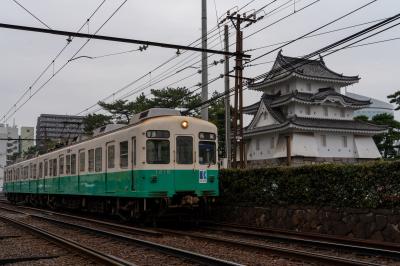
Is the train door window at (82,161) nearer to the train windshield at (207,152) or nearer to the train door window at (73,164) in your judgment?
the train door window at (73,164)

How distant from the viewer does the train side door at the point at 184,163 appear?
14617mm

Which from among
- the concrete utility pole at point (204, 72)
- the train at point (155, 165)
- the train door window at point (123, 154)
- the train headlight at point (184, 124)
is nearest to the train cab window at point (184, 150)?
the train at point (155, 165)

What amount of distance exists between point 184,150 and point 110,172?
2.79 meters

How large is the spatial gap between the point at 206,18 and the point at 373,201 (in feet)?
37.5

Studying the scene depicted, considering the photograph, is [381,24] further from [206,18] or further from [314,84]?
[314,84]

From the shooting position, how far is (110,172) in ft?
53.3

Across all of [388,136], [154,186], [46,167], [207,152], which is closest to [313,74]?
[388,136]

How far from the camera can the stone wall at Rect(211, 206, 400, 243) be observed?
11625 millimetres

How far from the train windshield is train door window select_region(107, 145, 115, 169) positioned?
2898 millimetres

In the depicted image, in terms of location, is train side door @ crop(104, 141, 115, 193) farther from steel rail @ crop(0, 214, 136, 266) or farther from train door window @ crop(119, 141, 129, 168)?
steel rail @ crop(0, 214, 136, 266)

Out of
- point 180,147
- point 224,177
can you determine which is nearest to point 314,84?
point 224,177

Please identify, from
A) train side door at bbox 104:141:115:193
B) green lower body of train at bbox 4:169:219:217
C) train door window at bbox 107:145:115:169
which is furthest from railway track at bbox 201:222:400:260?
train door window at bbox 107:145:115:169

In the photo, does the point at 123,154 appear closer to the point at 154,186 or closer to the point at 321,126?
the point at 154,186

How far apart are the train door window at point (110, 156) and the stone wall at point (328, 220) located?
169 inches
